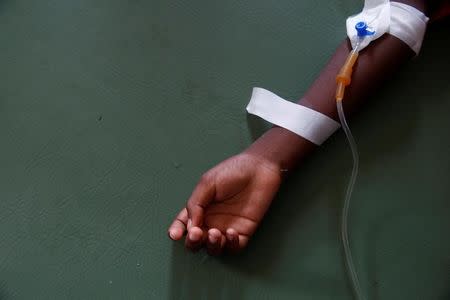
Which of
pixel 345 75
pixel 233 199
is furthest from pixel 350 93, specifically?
pixel 233 199

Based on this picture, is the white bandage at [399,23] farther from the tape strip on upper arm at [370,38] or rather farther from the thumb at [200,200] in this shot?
the thumb at [200,200]

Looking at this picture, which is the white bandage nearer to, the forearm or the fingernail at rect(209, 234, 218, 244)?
the forearm

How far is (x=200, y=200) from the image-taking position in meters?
0.76

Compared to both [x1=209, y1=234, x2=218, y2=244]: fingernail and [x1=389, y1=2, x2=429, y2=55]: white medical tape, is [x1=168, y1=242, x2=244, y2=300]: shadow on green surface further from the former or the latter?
[x1=389, y1=2, x2=429, y2=55]: white medical tape

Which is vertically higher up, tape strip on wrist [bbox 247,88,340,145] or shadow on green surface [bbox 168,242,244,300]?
tape strip on wrist [bbox 247,88,340,145]

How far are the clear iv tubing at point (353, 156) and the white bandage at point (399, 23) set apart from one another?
0.14 feet

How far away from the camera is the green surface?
0.80m

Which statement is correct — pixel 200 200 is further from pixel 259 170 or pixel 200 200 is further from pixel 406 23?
pixel 406 23

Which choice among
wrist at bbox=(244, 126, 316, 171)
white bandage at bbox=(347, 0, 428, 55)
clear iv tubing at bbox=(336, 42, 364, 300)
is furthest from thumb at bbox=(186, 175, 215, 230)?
white bandage at bbox=(347, 0, 428, 55)

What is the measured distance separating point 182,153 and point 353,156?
32 centimetres

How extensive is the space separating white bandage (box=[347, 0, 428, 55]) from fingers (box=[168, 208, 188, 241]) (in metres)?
0.45

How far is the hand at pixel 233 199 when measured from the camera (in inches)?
30.0

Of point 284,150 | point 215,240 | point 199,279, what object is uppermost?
point 284,150

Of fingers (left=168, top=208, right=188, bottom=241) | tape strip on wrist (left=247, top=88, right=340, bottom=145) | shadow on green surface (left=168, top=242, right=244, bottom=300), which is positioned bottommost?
shadow on green surface (left=168, top=242, right=244, bottom=300)
